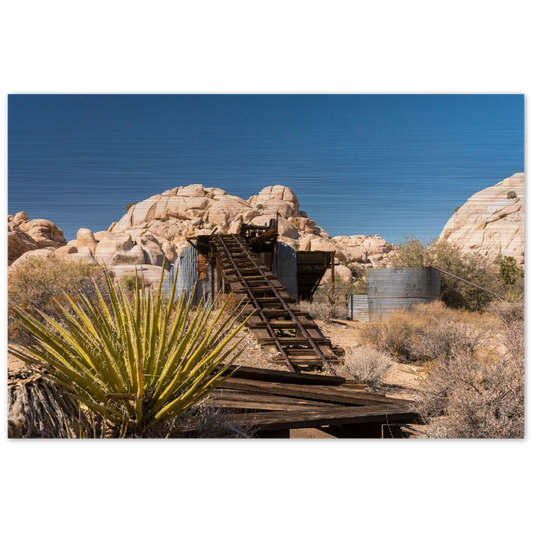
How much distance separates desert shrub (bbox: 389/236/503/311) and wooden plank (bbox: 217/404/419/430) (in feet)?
48.1

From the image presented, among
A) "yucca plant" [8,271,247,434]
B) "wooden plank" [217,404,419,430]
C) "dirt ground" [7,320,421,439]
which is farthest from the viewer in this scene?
"dirt ground" [7,320,421,439]

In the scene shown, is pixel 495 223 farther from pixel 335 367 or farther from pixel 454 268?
pixel 335 367

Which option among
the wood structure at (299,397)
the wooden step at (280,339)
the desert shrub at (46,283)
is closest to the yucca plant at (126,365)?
the wood structure at (299,397)

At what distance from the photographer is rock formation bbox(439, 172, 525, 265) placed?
42.5 meters

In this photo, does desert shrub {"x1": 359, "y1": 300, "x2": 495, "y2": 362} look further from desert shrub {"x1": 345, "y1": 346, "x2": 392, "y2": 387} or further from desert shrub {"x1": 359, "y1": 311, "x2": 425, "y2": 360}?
desert shrub {"x1": 345, "y1": 346, "x2": 392, "y2": 387}

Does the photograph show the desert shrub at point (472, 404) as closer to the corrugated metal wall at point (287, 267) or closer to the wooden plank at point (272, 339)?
the wooden plank at point (272, 339)

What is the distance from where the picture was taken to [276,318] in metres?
10.2

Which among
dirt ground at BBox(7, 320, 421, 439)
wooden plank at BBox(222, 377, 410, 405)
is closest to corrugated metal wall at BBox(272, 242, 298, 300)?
dirt ground at BBox(7, 320, 421, 439)

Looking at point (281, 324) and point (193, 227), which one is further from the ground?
point (193, 227)

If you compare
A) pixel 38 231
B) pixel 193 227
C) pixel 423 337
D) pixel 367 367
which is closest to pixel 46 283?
pixel 367 367

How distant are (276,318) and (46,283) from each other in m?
7.70

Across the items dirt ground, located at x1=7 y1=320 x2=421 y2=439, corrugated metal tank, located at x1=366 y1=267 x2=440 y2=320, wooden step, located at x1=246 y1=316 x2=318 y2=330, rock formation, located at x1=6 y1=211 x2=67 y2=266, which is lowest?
dirt ground, located at x1=7 y1=320 x2=421 y2=439

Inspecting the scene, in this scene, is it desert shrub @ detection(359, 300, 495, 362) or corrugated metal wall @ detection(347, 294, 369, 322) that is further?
corrugated metal wall @ detection(347, 294, 369, 322)

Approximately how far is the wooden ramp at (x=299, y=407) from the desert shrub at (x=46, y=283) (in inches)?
278
